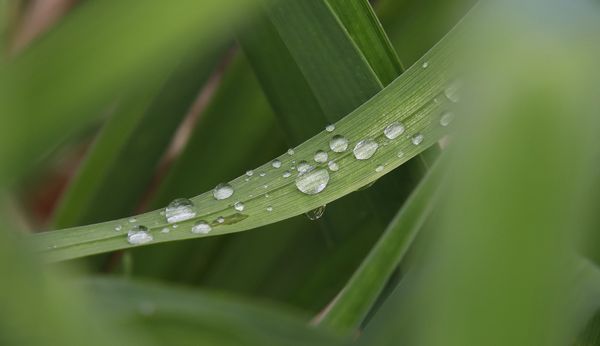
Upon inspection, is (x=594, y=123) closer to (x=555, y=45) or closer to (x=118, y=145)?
(x=555, y=45)

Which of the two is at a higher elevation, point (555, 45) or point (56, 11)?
point (56, 11)

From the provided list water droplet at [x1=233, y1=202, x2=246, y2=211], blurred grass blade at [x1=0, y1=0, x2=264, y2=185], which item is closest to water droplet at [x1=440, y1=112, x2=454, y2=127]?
water droplet at [x1=233, y1=202, x2=246, y2=211]

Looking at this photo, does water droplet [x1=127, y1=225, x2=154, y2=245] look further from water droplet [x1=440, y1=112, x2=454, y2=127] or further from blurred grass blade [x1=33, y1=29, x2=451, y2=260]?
water droplet [x1=440, y1=112, x2=454, y2=127]

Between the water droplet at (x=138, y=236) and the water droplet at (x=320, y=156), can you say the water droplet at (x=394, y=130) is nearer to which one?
the water droplet at (x=320, y=156)

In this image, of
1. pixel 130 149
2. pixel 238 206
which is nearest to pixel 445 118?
pixel 238 206

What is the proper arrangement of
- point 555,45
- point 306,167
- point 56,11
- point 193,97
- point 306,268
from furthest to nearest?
1. point 56,11
2. point 306,268
3. point 193,97
4. point 306,167
5. point 555,45

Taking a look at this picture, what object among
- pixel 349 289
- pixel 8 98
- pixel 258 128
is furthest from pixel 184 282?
pixel 8 98

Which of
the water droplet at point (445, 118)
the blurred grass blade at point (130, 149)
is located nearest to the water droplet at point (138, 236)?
the water droplet at point (445, 118)

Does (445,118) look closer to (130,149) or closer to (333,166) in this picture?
(333,166)
